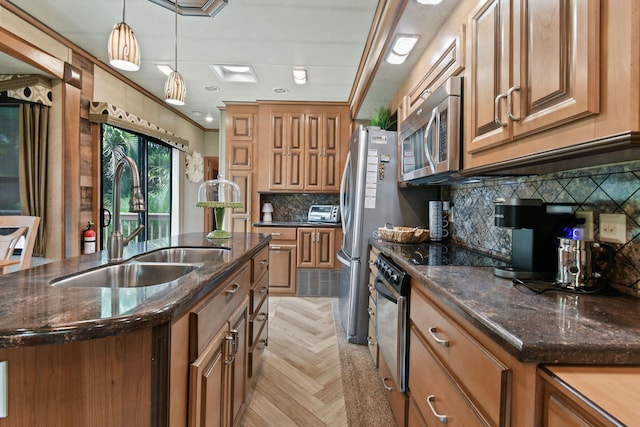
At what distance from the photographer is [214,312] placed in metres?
1.14

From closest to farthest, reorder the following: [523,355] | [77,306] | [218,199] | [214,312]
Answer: [523,355] < [77,306] < [214,312] < [218,199]

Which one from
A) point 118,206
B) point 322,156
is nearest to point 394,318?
point 118,206

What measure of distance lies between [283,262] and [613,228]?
3308 millimetres

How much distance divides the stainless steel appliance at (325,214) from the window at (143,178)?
209 centimetres

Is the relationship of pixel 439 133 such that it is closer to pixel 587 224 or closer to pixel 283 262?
pixel 587 224

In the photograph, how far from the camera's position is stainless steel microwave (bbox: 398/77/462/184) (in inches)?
60.5

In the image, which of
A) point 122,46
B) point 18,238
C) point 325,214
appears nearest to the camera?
→ point 122,46

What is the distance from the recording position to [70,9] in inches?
94.7

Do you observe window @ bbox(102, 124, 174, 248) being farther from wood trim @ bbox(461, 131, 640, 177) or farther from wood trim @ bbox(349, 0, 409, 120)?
wood trim @ bbox(461, 131, 640, 177)

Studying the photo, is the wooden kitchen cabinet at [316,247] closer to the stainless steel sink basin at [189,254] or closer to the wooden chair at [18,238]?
the stainless steel sink basin at [189,254]

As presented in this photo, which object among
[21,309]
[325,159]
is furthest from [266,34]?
[21,309]

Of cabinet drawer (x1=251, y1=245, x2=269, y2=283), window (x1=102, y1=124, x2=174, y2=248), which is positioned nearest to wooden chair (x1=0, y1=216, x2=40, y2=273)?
window (x1=102, y1=124, x2=174, y2=248)

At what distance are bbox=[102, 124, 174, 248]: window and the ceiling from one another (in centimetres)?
82

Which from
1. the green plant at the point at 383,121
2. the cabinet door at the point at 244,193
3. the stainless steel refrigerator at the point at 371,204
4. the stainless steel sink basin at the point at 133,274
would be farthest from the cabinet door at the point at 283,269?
the stainless steel sink basin at the point at 133,274
